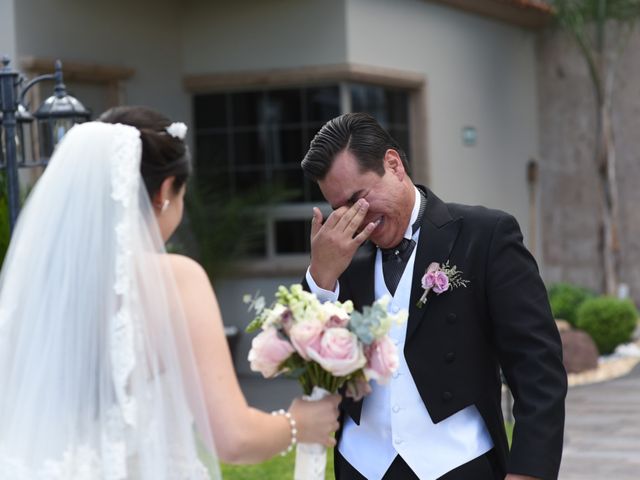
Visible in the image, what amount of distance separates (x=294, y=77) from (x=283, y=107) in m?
0.43

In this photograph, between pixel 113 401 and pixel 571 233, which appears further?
pixel 571 233

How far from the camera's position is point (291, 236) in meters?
11.4

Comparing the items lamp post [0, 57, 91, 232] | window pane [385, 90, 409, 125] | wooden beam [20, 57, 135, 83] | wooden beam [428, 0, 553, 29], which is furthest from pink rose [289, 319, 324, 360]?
wooden beam [428, 0, 553, 29]

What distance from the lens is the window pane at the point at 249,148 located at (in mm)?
11398

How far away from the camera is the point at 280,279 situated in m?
11.2

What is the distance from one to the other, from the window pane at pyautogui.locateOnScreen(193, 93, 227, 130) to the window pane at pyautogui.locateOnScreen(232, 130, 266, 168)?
0.20 meters

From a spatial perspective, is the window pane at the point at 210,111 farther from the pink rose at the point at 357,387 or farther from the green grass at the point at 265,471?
the pink rose at the point at 357,387

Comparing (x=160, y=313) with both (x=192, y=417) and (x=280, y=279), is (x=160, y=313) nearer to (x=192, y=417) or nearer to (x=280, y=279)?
(x=192, y=417)

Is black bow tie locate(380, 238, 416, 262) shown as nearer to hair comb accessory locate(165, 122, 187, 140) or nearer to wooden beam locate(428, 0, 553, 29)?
hair comb accessory locate(165, 122, 187, 140)

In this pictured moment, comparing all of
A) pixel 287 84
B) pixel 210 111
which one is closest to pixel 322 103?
pixel 287 84

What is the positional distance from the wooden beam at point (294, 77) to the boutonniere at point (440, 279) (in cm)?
730

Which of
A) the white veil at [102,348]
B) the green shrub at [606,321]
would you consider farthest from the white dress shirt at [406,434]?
the green shrub at [606,321]

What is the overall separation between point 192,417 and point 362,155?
3.47 feet

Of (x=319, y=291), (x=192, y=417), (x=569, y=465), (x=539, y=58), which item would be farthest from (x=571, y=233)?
(x=192, y=417)
